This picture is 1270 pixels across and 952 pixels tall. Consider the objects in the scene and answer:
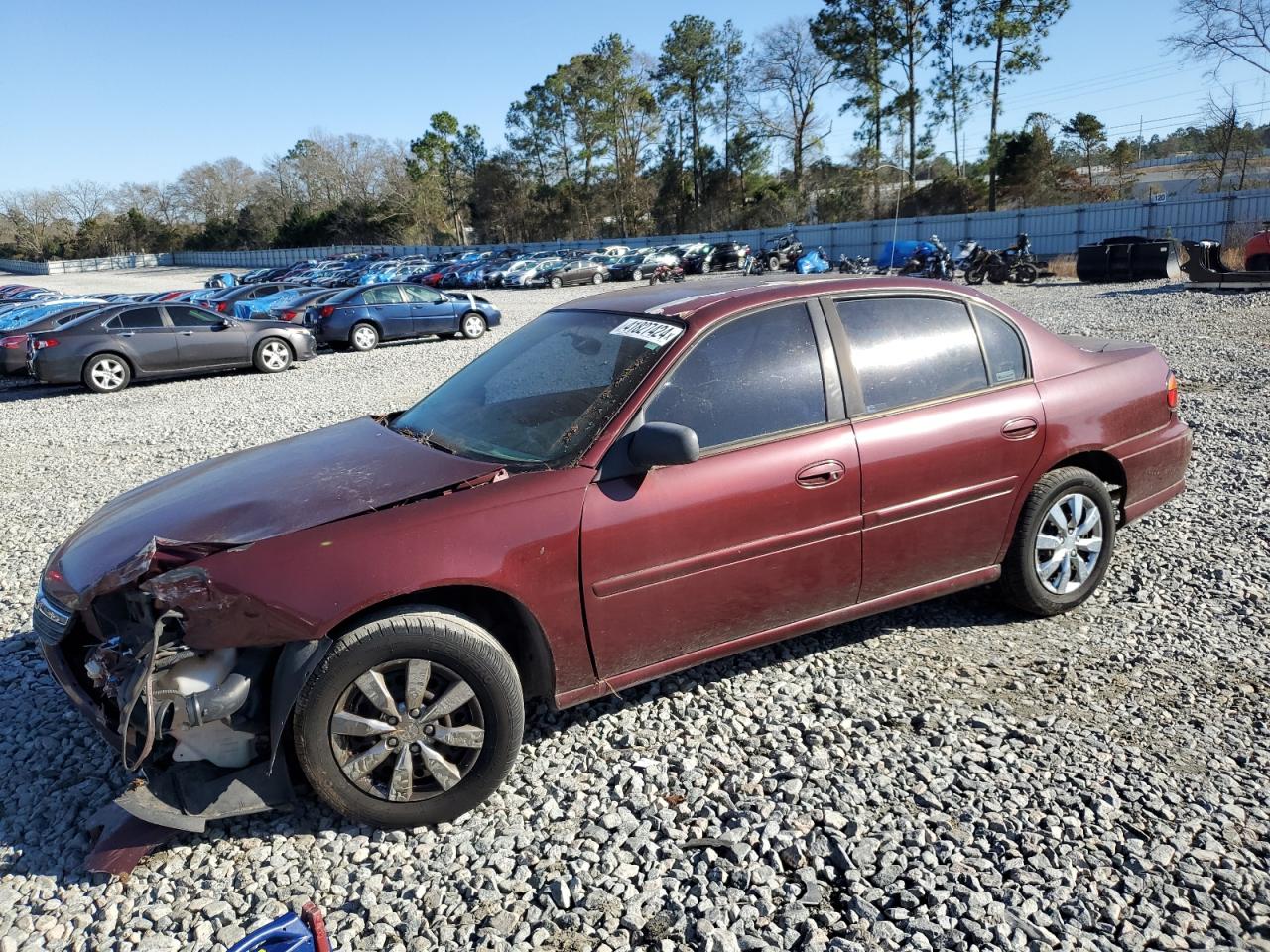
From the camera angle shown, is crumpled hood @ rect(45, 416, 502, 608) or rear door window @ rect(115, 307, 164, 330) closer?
crumpled hood @ rect(45, 416, 502, 608)

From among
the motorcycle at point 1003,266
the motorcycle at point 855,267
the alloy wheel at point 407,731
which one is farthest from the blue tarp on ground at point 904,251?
the alloy wheel at point 407,731

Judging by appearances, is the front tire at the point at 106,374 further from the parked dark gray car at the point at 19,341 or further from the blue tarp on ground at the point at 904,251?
the blue tarp on ground at the point at 904,251

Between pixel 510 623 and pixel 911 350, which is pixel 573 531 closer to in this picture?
pixel 510 623

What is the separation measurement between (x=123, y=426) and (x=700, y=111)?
6562 centimetres

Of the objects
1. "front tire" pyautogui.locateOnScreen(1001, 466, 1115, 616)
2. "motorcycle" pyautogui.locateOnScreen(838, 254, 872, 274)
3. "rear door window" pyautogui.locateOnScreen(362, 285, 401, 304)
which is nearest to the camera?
"front tire" pyautogui.locateOnScreen(1001, 466, 1115, 616)

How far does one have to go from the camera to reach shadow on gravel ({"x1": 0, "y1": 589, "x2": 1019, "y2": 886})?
10.0 ft

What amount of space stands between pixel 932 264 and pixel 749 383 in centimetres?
2701

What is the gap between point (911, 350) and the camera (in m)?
3.96

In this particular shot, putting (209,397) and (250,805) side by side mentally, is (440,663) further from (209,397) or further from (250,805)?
(209,397)

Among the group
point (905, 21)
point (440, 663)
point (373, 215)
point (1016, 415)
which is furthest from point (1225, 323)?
point (373, 215)

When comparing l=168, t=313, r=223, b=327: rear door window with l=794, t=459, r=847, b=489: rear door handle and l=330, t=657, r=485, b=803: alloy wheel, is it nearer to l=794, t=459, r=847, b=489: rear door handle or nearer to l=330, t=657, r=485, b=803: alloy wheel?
l=330, t=657, r=485, b=803: alloy wheel

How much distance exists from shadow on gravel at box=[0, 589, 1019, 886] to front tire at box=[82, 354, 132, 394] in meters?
11.9

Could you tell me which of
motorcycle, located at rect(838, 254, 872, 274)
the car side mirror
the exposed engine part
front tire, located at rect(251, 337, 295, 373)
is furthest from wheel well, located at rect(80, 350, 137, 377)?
motorcycle, located at rect(838, 254, 872, 274)

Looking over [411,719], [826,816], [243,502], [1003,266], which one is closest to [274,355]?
[243,502]
